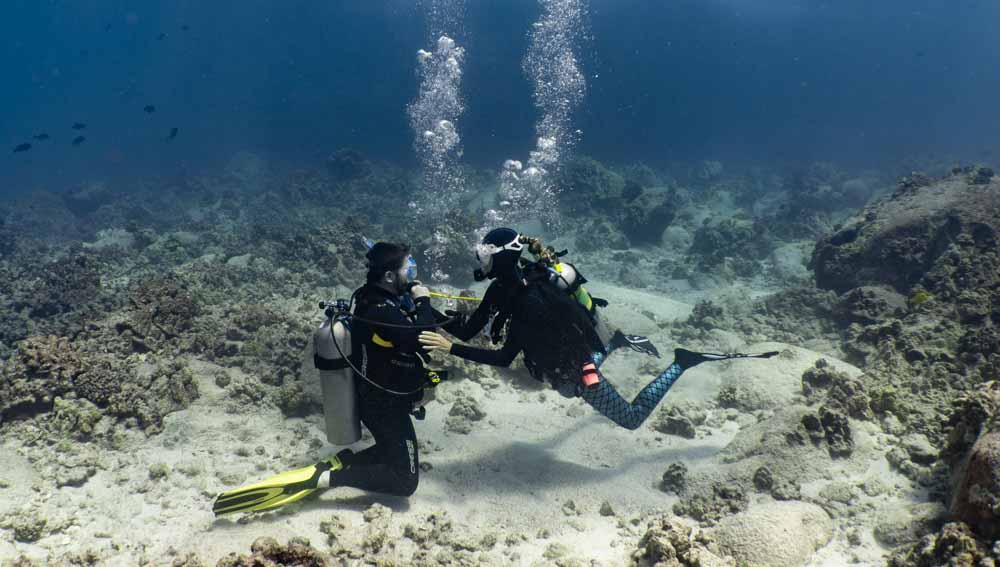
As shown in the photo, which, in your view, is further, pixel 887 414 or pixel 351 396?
pixel 887 414

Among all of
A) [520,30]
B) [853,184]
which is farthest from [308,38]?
[853,184]

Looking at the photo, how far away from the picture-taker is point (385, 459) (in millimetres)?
4418

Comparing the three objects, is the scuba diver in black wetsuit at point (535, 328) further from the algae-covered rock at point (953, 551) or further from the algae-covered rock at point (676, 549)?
→ the algae-covered rock at point (953, 551)

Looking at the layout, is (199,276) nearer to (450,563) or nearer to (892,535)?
(450,563)

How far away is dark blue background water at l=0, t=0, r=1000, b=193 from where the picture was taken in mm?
48062

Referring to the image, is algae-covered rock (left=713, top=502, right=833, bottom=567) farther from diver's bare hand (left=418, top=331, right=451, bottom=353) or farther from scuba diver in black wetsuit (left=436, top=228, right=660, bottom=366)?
diver's bare hand (left=418, top=331, right=451, bottom=353)

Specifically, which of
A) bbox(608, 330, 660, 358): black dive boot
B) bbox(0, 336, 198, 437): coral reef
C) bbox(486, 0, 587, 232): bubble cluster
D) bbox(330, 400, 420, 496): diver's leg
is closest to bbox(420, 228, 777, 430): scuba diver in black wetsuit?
bbox(330, 400, 420, 496): diver's leg

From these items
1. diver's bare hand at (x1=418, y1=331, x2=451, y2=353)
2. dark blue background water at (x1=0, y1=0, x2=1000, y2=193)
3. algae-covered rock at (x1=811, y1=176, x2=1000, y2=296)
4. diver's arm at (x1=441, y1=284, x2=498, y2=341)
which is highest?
dark blue background water at (x1=0, y1=0, x2=1000, y2=193)

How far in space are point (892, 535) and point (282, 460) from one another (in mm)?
5463

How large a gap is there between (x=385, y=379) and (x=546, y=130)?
40797 mm

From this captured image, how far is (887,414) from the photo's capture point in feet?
16.9

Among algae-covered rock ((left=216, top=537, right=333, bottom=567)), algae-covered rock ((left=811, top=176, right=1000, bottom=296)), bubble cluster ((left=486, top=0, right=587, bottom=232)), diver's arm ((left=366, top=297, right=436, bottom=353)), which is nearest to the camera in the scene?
algae-covered rock ((left=216, top=537, right=333, bottom=567))

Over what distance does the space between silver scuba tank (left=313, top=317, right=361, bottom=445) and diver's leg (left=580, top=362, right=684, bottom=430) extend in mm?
2226

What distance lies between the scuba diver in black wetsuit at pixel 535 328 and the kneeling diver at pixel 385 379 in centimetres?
28
